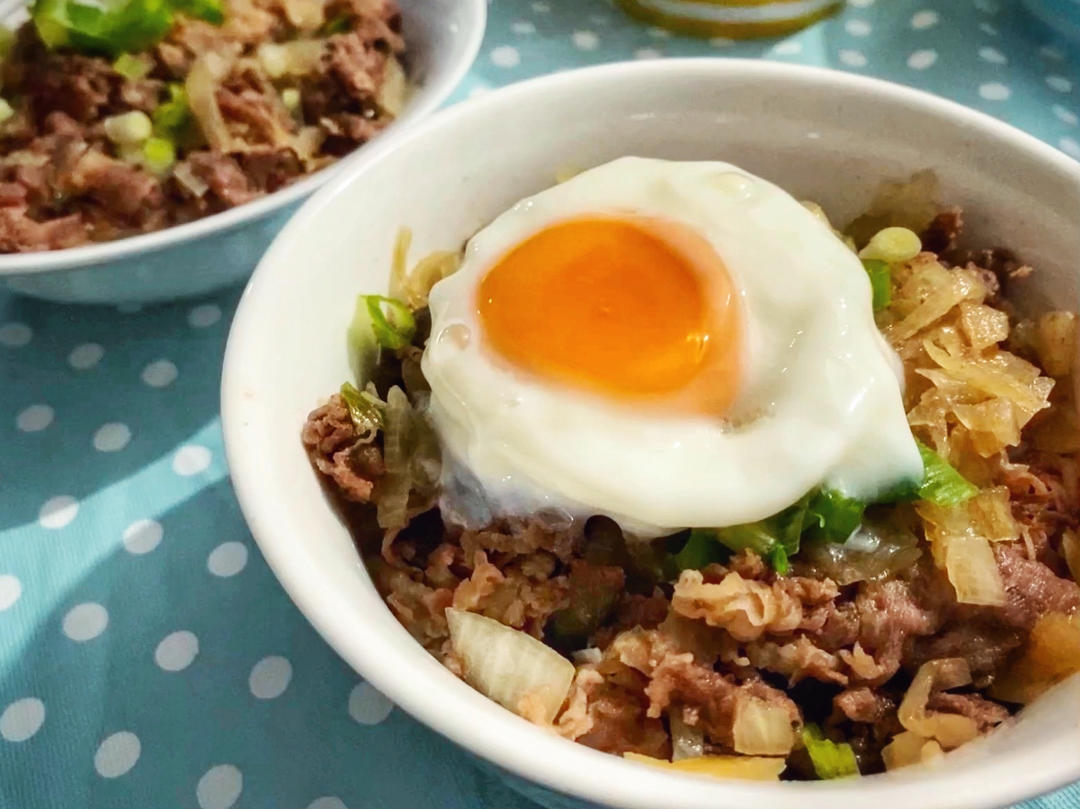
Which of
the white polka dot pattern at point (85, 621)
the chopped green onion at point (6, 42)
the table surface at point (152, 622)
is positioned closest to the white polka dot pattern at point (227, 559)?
the table surface at point (152, 622)

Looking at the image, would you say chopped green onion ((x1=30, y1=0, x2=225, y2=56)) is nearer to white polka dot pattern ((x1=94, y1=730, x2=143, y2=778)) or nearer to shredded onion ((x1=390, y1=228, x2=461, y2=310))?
shredded onion ((x1=390, y1=228, x2=461, y2=310))

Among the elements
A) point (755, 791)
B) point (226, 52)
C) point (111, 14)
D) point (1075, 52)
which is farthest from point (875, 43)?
point (755, 791)

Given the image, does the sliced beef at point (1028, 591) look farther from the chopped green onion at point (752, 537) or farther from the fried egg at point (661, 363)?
the chopped green onion at point (752, 537)

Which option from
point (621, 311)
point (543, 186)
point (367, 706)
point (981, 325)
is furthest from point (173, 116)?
point (981, 325)

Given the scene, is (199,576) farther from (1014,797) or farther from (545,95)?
(1014,797)

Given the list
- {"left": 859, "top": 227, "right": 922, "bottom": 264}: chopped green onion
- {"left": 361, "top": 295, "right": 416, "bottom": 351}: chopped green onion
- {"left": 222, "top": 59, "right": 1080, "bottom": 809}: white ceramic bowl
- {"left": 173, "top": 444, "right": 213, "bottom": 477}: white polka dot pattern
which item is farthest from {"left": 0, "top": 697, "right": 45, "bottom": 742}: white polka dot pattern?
{"left": 859, "top": 227, "right": 922, "bottom": 264}: chopped green onion

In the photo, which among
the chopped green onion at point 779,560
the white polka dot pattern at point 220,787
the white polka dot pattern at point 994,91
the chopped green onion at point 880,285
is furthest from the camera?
the white polka dot pattern at point 994,91

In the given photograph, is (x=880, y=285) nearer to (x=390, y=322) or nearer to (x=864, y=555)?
(x=864, y=555)
